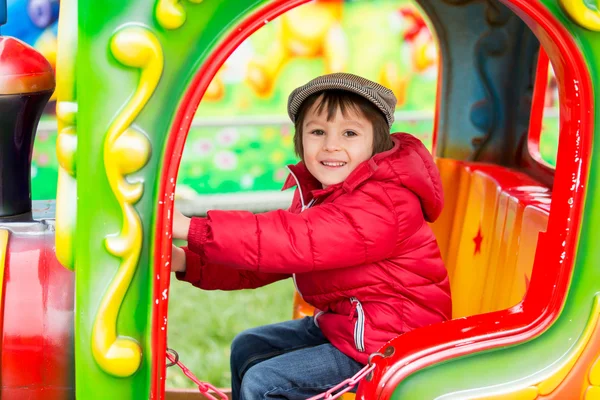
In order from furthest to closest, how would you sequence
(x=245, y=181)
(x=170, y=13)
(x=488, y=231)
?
(x=245, y=181)
(x=488, y=231)
(x=170, y=13)

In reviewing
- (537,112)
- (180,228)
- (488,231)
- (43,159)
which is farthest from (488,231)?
(43,159)

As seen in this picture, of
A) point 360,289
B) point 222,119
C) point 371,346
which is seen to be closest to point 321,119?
point 360,289

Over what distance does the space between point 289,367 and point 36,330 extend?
48 cm

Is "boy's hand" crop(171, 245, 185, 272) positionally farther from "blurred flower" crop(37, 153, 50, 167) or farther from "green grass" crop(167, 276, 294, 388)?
"blurred flower" crop(37, 153, 50, 167)

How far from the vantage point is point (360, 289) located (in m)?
1.61

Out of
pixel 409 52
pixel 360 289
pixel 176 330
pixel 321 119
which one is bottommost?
pixel 176 330

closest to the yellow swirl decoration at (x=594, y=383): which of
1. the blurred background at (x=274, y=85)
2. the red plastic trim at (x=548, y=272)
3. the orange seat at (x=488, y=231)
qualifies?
the red plastic trim at (x=548, y=272)

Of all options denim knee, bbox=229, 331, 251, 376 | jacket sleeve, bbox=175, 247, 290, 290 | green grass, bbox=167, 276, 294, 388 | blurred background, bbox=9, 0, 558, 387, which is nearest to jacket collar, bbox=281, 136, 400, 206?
jacket sleeve, bbox=175, 247, 290, 290

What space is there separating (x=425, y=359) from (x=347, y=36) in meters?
3.75

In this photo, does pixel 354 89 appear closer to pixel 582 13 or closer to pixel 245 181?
pixel 582 13

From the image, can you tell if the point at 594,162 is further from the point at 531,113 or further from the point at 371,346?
the point at 531,113

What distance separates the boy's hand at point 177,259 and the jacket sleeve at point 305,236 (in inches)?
9.6

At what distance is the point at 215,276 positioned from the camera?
1.75 metres

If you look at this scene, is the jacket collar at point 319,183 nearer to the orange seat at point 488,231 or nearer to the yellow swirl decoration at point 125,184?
the orange seat at point 488,231
